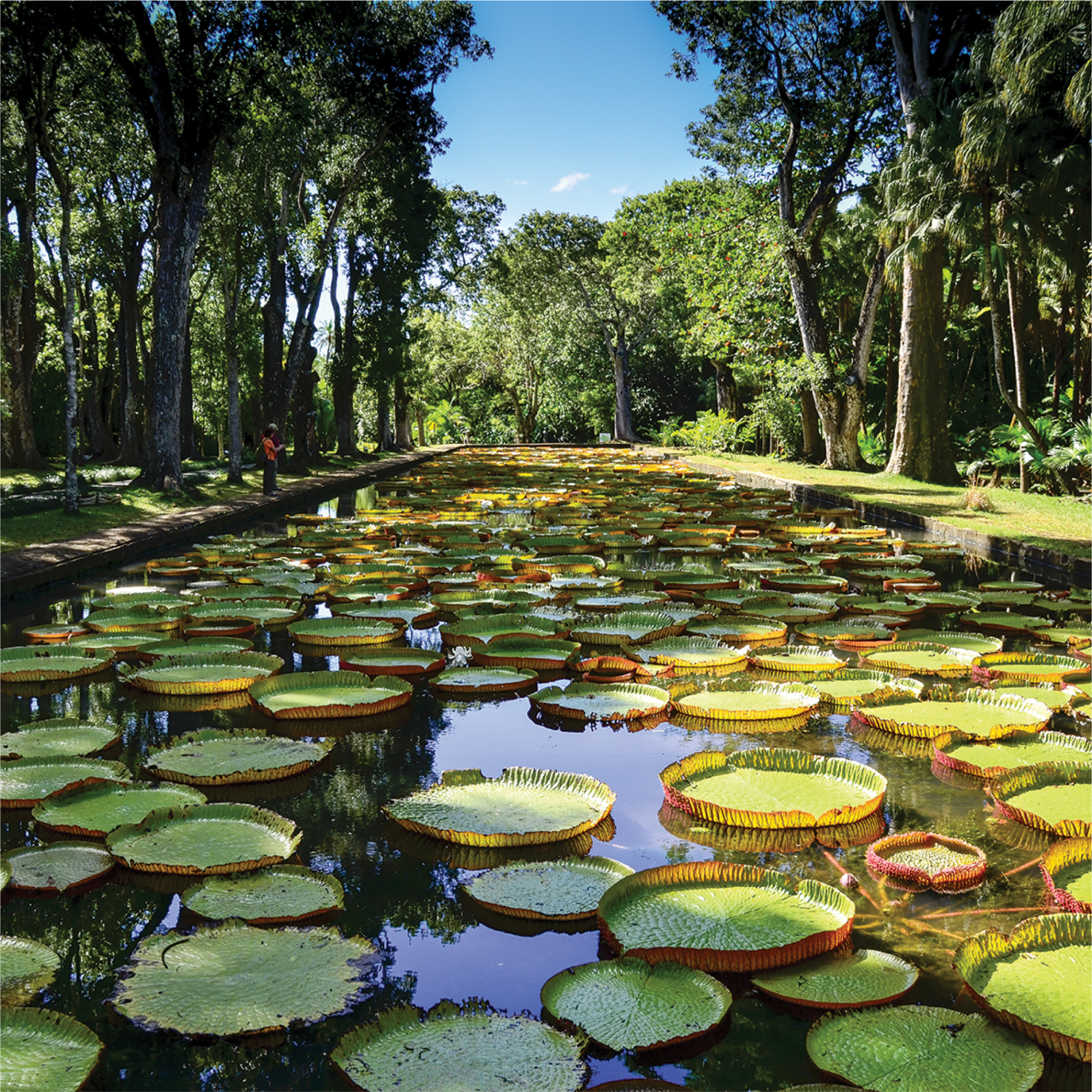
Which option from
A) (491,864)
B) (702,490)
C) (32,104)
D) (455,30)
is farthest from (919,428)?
(491,864)

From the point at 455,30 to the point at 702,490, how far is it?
9.86 metres

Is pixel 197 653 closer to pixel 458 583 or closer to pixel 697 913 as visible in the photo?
pixel 458 583

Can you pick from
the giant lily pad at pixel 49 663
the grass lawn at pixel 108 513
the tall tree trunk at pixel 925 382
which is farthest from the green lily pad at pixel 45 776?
the tall tree trunk at pixel 925 382

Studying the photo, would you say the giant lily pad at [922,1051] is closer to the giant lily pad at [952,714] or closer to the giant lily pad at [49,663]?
the giant lily pad at [952,714]

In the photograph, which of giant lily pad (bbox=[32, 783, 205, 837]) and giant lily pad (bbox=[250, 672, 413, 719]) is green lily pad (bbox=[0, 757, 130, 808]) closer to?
giant lily pad (bbox=[32, 783, 205, 837])

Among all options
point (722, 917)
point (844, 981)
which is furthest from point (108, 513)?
point (844, 981)

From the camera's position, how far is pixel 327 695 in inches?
→ 149

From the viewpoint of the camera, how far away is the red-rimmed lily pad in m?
2.25

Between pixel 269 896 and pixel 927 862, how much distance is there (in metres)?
1.55

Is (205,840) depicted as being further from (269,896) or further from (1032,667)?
(1032,667)

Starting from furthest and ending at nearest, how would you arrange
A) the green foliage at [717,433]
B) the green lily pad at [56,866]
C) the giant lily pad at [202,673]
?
the green foliage at [717,433] → the giant lily pad at [202,673] → the green lily pad at [56,866]

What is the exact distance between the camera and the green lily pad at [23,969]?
1763 millimetres

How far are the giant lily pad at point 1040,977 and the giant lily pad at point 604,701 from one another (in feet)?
5.96

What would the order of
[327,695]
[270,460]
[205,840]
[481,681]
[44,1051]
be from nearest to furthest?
[44,1051] → [205,840] → [327,695] → [481,681] → [270,460]
